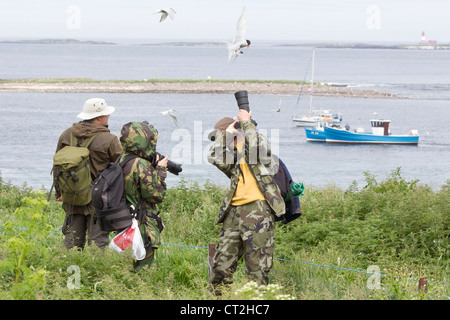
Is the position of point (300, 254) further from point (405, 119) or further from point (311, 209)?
point (405, 119)

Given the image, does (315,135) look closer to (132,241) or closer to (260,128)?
(260,128)

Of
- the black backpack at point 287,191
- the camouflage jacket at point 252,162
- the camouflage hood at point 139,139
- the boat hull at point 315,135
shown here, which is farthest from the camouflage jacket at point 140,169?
the boat hull at point 315,135

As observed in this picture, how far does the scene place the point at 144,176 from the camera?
5.59m

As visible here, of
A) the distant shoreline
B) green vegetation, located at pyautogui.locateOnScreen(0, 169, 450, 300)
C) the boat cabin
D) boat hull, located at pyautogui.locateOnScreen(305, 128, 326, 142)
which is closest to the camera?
green vegetation, located at pyautogui.locateOnScreen(0, 169, 450, 300)

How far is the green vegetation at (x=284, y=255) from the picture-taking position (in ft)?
17.1

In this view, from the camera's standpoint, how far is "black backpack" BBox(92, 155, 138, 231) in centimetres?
550

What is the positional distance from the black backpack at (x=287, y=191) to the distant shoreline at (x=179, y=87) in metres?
86.6

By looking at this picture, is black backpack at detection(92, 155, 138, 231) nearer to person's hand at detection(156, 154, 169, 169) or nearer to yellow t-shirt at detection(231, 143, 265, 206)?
person's hand at detection(156, 154, 169, 169)

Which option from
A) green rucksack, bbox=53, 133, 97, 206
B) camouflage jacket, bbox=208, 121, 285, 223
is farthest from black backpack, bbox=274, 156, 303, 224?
green rucksack, bbox=53, 133, 97, 206

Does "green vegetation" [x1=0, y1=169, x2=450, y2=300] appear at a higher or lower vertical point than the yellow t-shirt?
lower

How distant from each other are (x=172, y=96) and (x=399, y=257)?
83359 millimetres

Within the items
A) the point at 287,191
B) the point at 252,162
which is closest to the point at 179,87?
the point at 287,191

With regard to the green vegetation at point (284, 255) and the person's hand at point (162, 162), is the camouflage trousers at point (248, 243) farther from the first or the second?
the person's hand at point (162, 162)

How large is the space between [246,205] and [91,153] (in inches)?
71.3
